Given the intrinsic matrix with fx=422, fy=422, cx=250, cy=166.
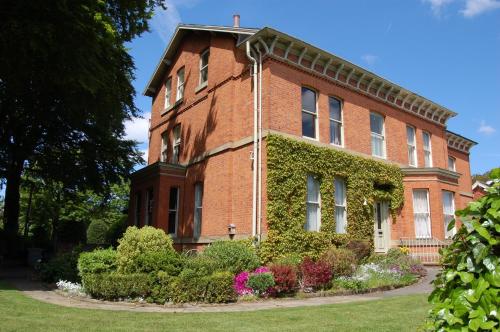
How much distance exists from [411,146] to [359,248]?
349 inches

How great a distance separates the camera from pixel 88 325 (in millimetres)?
7559

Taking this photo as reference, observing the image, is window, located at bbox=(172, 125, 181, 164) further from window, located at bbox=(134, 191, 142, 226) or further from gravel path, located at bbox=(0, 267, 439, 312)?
gravel path, located at bbox=(0, 267, 439, 312)

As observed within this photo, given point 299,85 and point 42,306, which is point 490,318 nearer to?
point 42,306

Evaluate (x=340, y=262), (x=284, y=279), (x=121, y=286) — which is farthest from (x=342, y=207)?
(x=121, y=286)

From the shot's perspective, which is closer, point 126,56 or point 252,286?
point 252,286

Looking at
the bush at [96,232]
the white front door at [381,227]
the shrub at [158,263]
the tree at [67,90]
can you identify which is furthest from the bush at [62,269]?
the bush at [96,232]

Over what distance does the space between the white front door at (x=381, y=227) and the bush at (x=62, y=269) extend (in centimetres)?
1258

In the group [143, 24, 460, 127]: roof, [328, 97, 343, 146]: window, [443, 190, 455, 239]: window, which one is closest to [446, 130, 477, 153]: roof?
[143, 24, 460, 127]: roof

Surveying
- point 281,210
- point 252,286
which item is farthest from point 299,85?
point 252,286

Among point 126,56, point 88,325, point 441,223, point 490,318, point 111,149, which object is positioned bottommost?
point 88,325

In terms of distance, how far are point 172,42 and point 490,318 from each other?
22.0 metres

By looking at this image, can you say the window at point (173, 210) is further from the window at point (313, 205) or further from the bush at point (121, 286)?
the bush at point (121, 286)

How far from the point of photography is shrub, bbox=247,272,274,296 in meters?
11.3

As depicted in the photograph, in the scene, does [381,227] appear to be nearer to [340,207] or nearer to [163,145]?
[340,207]
